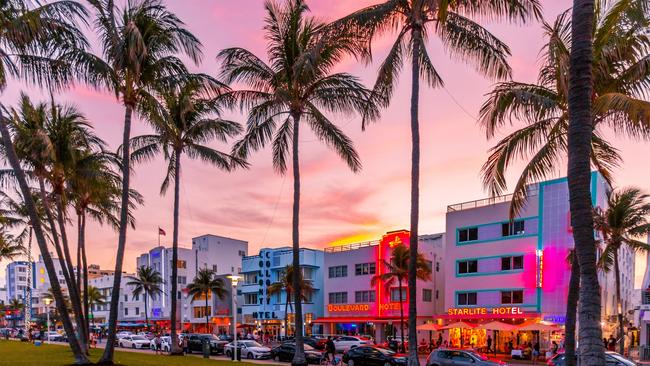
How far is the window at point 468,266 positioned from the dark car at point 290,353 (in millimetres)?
17004

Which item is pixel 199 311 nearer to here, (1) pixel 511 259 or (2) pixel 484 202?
(2) pixel 484 202

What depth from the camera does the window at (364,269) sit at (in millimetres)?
56766

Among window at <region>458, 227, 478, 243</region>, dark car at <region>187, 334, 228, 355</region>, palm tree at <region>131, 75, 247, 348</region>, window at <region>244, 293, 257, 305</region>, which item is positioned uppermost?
palm tree at <region>131, 75, 247, 348</region>

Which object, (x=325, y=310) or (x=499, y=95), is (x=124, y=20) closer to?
(x=499, y=95)

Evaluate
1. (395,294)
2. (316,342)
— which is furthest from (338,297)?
(316,342)

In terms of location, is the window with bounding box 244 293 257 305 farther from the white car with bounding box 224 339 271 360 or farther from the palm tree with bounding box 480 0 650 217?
the palm tree with bounding box 480 0 650 217

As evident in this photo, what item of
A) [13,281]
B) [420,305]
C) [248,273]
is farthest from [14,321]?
[420,305]

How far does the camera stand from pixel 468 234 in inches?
1845

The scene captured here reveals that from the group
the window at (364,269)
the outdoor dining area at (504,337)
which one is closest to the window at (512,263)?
the outdoor dining area at (504,337)

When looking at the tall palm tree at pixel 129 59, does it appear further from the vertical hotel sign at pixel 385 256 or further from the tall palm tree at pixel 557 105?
the vertical hotel sign at pixel 385 256

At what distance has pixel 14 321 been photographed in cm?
13525

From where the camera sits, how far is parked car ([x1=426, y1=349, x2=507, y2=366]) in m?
23.9

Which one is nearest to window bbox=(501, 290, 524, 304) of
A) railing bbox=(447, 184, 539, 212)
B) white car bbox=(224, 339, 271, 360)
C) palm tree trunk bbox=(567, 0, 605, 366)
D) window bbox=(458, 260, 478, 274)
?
window bbox=(458, 260, 478, 274)

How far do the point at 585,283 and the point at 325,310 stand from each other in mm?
56844
